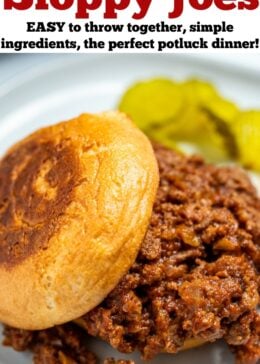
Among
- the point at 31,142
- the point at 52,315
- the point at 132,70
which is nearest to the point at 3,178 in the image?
the point at 31,142

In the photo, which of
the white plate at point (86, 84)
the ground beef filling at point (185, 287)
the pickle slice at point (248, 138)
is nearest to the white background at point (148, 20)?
the white plate at point (86, 84)

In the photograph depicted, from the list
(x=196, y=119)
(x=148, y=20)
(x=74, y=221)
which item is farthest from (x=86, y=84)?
(x=74, y=221)

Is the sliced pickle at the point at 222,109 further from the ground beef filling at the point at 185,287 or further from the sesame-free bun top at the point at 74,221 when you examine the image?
the sesame-free bun top at the point at 74,221

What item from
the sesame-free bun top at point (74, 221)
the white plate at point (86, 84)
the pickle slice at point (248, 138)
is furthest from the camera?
the white plate at point (86, 84)

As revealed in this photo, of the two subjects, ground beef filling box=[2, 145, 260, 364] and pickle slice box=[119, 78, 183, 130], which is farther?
pickle slice box=[119, 78, 183, 130]

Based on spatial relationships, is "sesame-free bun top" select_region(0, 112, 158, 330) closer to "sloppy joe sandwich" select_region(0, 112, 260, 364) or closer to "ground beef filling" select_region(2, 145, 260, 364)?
"sloppy joe sandwich" select_region(0, 112, 260, 364)

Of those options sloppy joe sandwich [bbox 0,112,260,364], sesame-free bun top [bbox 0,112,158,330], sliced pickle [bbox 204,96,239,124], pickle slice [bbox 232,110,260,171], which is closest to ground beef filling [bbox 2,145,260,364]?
sloppy joe sandwich [bbox 0,112,260,364]

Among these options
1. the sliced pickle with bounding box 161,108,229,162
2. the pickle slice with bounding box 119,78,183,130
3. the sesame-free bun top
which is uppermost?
the sesame-free bun top
